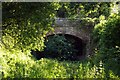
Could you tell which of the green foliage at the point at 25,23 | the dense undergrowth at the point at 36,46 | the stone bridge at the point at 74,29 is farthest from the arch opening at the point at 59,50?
the green foliage at the point at 25,23

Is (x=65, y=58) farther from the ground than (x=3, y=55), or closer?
farther from the ground

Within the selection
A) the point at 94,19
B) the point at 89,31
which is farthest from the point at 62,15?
the point at 94,19

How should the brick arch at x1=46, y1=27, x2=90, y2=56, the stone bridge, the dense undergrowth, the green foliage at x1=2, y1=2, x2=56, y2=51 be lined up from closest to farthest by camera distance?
the dense undergrowth, the green foliage at x1=2, y1=2, x2=56, y2=51, the stone bridge, the brick arch at x1=46, y1=27, x2=90, y2=56

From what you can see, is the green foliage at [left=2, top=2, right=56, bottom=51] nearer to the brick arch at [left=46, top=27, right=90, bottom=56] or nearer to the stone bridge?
the stone bridge

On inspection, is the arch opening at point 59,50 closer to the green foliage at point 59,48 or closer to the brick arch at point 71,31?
the green foliage at point 59,48

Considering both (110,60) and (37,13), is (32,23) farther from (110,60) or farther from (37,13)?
(110,60)

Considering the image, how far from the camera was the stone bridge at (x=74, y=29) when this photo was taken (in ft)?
57.9

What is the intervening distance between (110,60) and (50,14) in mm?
2288

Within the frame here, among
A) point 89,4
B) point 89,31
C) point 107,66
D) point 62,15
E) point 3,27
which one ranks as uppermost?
point 62,15

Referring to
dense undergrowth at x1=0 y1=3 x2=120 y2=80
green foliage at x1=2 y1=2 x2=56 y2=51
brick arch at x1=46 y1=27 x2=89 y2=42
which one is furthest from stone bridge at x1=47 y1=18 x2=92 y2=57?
green foliage at x1=2 y1=2 x2=56 y2=51

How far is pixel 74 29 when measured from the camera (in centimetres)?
1828

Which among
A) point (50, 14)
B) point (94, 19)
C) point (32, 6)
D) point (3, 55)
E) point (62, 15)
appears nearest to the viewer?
point (3, 55)

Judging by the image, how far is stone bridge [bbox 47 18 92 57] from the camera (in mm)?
17656

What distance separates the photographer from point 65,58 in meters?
18.2
